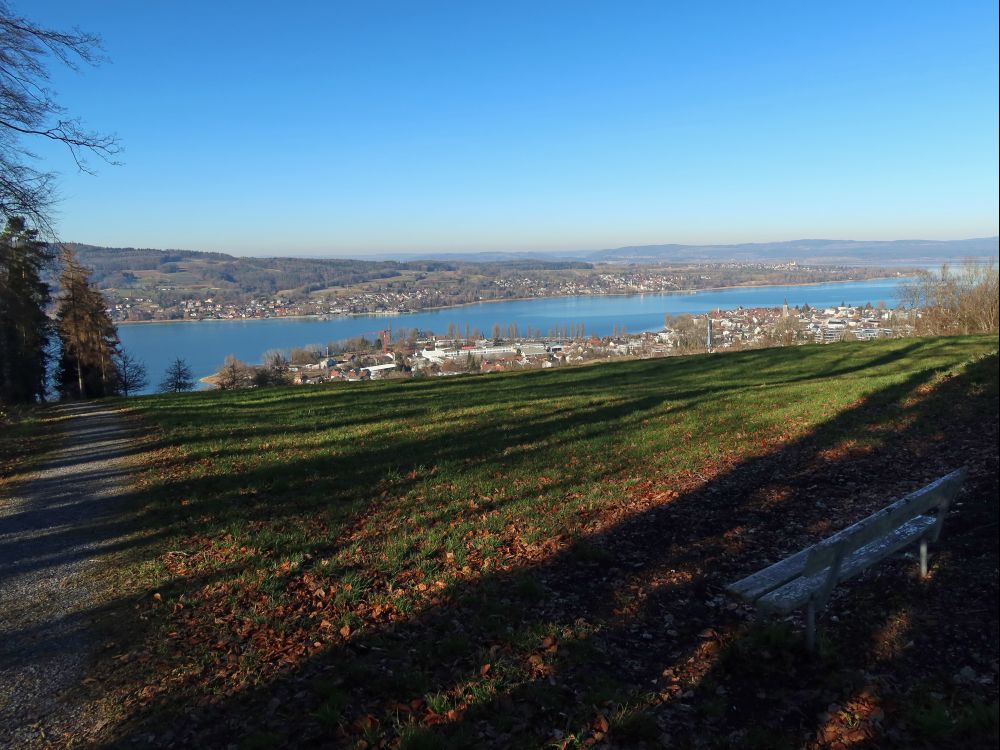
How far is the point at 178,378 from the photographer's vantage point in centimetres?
3378

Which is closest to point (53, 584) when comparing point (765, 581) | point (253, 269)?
point (765, 581)

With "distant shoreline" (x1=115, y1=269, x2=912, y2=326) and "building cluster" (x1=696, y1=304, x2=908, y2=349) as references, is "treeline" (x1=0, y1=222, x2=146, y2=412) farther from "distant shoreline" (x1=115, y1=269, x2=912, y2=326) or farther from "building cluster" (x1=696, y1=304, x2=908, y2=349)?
"building cluster" (x1=696, y1=304, x2=908, y2=349)

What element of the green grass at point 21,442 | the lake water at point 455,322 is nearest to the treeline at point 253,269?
the lake water at point 455,322

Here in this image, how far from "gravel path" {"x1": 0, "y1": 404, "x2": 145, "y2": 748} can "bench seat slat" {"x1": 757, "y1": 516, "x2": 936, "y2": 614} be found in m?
4.76

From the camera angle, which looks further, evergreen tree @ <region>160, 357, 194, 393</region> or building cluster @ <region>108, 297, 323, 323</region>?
building cluster @ <region>108, 297, 323, 323</region>

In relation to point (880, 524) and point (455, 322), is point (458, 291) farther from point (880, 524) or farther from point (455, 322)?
point (880, 524)

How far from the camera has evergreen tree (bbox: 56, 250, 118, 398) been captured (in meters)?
28.2

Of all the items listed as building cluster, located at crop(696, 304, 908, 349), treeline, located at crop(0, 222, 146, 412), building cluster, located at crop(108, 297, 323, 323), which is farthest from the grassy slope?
building cluster, located at crop(108, 297, 323, 323)

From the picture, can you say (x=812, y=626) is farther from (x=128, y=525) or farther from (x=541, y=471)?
(x=128, y=525)

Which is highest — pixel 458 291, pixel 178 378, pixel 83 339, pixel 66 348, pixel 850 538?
pixel 458 291

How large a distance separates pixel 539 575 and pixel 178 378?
113ft

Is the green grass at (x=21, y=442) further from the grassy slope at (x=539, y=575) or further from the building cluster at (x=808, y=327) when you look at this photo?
the building cluster at (x=808, y=327)

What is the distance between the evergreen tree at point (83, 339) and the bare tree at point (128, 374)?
0.73m

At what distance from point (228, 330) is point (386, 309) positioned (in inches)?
1047
